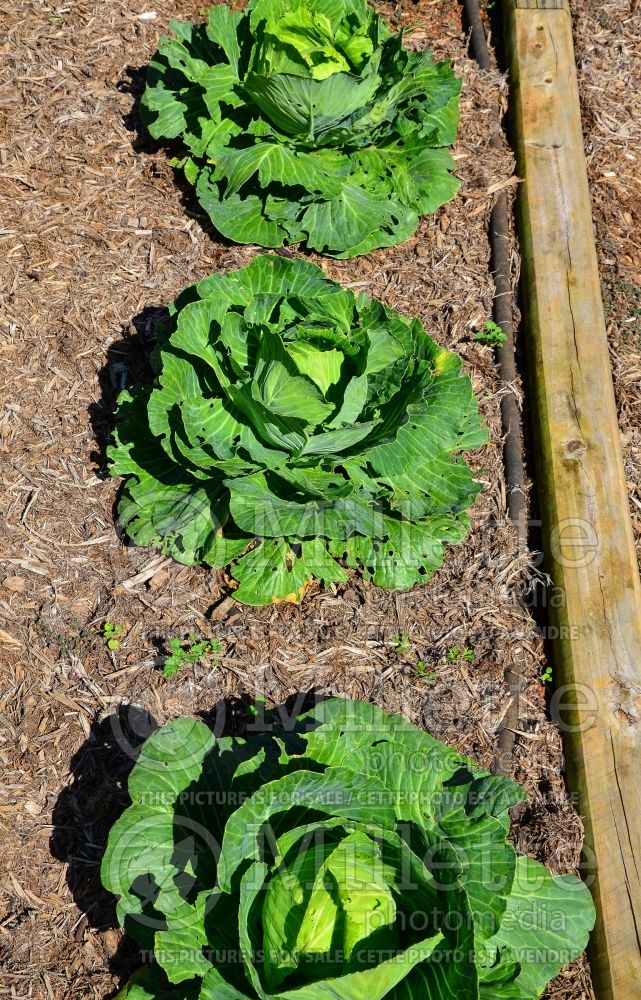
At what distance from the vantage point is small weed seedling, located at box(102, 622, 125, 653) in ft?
12.1

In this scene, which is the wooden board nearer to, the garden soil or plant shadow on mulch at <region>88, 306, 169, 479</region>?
the garden soil

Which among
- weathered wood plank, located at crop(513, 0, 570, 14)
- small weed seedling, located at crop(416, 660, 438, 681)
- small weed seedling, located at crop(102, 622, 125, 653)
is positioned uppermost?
weathered wood plank, located at crop(513, 0, 570, 14)

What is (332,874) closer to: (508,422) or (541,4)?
(508,422)

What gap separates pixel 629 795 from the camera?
137 inches

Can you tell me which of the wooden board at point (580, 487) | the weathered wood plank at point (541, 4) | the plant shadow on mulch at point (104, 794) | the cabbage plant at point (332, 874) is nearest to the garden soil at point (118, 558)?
the plant shadow on mulch at point (104, 794)

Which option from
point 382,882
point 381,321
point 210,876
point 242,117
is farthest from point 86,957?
point 242,117

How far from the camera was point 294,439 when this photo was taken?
11.4 ft

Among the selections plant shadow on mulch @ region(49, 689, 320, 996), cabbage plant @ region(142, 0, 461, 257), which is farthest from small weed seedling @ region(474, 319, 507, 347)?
plant shadow on mulch @ region(49, 689, 320, 996)

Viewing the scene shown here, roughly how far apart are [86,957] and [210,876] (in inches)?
26.2

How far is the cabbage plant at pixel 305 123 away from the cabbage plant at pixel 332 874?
2.52 m

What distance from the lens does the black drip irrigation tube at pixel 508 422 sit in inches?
146

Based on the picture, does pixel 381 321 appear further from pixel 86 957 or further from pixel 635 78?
pixel 635 78

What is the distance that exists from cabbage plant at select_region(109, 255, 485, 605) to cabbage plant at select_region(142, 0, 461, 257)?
0.75m

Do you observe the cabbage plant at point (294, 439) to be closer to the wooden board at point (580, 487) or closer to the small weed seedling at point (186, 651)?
the small weed seedling at point (186, 651)
